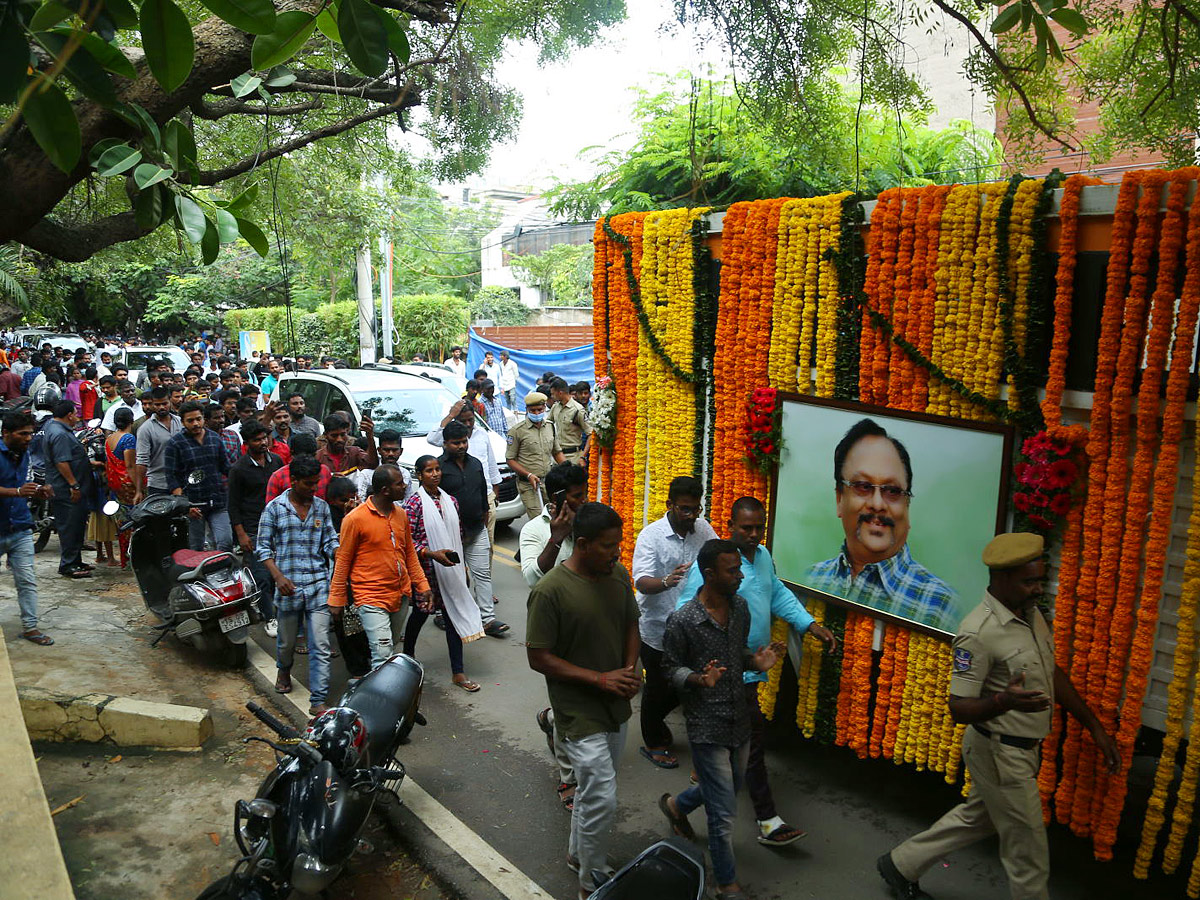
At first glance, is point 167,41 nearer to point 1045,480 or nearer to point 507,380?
point 1045,480

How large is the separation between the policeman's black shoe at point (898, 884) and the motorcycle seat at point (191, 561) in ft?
17.5

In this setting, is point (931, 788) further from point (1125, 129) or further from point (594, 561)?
point (1125, 129)

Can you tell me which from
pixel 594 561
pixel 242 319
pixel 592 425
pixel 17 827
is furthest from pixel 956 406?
pixel 242 319

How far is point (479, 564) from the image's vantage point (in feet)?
25.4

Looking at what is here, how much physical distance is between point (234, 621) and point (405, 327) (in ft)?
80.1

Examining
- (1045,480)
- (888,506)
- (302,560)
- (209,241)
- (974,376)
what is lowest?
(302,560)

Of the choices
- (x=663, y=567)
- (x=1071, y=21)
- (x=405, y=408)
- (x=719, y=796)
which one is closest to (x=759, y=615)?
(x=663, y=567)

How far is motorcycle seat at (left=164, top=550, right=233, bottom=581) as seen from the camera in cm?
725

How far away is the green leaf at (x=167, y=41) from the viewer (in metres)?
2.15

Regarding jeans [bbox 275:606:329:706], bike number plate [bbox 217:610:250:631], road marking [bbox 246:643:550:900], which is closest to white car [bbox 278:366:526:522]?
bike number plate [bbox 217:610:250:631]

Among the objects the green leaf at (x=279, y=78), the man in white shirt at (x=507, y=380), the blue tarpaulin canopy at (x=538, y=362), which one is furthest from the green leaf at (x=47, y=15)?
the man in white shirt at (x=507, y=380)

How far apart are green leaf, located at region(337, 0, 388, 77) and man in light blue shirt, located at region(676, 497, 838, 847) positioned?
10.1ft

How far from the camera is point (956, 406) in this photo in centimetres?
468

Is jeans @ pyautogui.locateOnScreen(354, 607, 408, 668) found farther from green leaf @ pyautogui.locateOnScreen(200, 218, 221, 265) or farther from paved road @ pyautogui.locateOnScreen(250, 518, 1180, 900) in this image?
green leaf @ pyautogui.locateOnScreen(200, 218, 221, 265)
